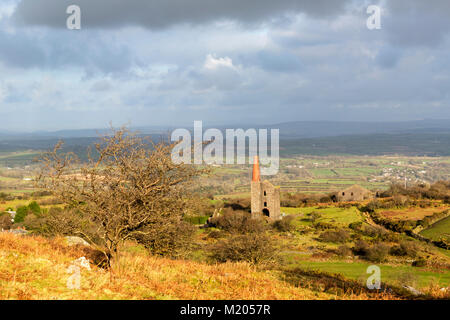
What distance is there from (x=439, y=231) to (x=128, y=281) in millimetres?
34028

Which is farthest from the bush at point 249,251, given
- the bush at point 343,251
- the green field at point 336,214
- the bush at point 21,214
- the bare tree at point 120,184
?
the bush at point 21,214

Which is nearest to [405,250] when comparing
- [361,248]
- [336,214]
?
[361,248]

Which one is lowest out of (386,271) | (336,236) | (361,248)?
(336,236)

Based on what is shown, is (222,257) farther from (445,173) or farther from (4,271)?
(445,173)

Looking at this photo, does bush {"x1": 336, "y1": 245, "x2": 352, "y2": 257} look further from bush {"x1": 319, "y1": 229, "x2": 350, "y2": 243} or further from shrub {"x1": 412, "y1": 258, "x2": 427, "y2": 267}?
shrub {"x1": 412, "y1": 258, "x2": 427, "y2": 267}

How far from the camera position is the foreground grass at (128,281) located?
294 inches

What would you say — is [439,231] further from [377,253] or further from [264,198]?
[264,198]

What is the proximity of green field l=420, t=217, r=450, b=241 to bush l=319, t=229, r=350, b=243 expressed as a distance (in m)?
7.36

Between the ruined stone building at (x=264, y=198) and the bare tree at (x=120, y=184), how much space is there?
1330 inches

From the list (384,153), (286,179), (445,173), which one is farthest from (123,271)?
(384,153)

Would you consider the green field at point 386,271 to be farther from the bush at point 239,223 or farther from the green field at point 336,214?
the green field at point 336,214

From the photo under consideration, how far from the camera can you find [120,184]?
31.6ft

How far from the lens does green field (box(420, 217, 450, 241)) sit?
31.6 m
